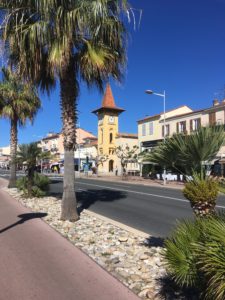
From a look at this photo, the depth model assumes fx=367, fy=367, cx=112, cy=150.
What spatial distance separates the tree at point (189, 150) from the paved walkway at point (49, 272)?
6.53 ft

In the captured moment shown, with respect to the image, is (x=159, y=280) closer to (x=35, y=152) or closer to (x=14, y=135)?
(x=35, y=152)

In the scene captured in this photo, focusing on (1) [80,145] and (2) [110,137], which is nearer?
(2) [110,137]

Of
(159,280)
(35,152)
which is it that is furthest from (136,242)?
(35,152)

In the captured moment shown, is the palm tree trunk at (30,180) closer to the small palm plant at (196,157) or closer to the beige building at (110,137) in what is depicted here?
the small palm plant at (196,157)

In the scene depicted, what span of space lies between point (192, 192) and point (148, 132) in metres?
50.6

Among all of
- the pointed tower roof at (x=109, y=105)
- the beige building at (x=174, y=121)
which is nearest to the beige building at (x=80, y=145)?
the pointed tower roof at (x=109, y=105)

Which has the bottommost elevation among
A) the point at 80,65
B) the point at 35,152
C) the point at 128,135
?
the point at 35,152

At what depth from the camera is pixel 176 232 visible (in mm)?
4957

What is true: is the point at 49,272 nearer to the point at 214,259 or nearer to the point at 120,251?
the point at 120,251

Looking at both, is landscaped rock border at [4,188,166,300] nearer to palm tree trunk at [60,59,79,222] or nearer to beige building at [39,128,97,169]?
palm tree trunk at [60,59,79,222]

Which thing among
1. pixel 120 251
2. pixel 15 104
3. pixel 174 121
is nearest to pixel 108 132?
pixel 174 121

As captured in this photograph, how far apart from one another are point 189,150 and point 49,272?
2.87 m

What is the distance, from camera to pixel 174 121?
160ft

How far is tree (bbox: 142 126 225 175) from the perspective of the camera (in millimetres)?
5414
